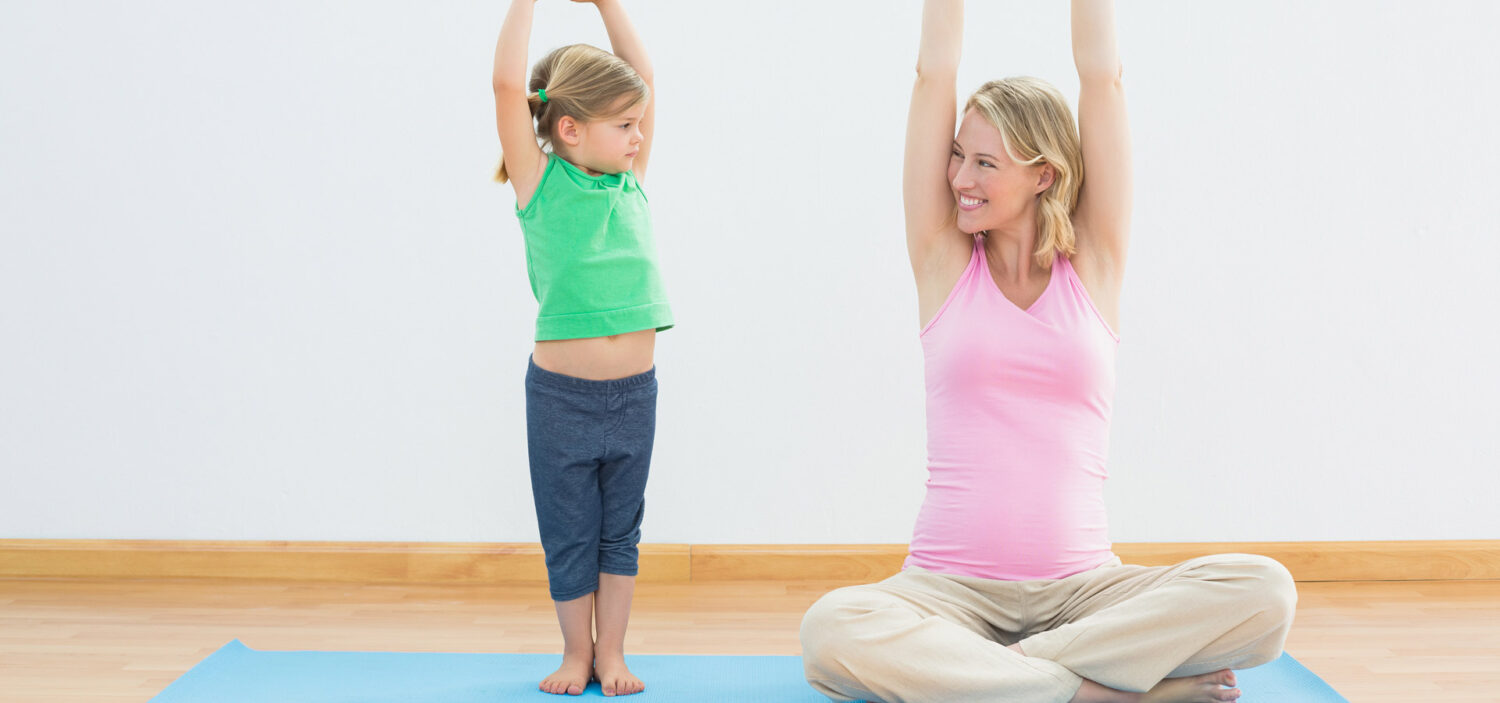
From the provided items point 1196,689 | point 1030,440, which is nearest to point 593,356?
point 1030,440

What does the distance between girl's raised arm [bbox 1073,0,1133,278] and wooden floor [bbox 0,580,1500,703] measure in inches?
32.8

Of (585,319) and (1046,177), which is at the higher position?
(1046,177)

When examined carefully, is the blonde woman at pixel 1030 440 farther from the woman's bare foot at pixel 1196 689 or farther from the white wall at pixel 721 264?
the white wall at pixel 721 264

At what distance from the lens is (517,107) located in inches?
70.9

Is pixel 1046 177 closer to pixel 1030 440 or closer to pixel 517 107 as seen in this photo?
pixel 1030 440

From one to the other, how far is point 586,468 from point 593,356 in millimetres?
174

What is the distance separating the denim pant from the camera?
1.83 m

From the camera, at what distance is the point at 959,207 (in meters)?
1.73

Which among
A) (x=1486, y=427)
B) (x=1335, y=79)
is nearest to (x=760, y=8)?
(x=1335, y=79)

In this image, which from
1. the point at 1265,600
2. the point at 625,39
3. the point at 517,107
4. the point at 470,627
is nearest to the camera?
the point at 1265,600

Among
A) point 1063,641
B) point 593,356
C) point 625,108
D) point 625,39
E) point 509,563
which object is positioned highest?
point 625,39

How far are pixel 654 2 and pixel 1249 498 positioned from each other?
1736mm

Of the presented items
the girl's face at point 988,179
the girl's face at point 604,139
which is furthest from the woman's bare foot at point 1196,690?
the girl's face at point 604,139

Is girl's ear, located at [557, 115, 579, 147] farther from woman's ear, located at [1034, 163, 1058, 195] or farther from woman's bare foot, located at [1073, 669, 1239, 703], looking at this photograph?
woman's bare foot, located at [1073, 669, 1239, 703]
